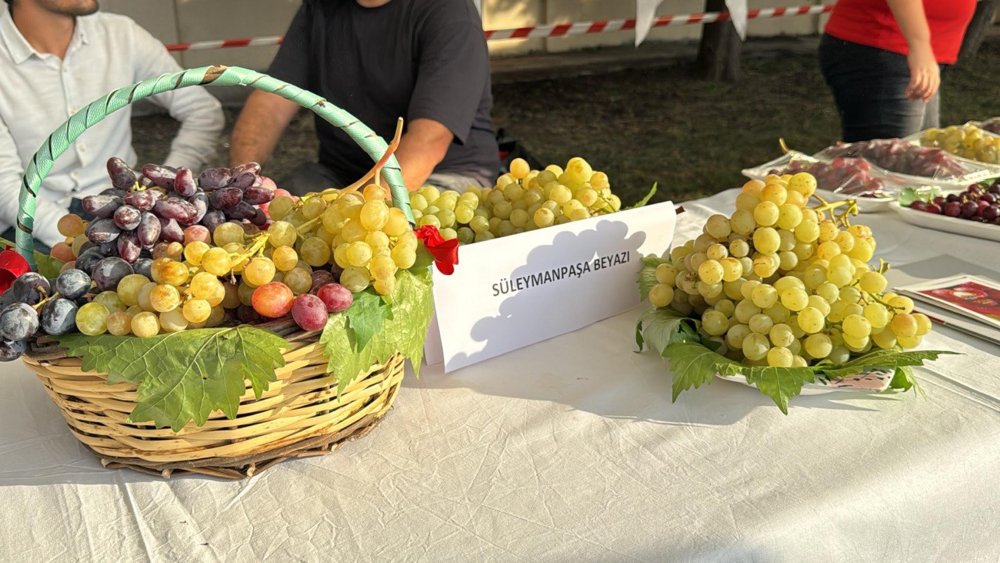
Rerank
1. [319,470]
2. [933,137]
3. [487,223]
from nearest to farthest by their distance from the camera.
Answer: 1. [319,470]
2. [487,223]
3. [933,137]

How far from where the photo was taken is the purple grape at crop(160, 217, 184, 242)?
0.92 m

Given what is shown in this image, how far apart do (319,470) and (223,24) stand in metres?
7.37

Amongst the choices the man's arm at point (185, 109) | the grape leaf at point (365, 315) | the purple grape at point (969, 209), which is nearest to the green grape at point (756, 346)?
the grape leaf at point (365, 315)

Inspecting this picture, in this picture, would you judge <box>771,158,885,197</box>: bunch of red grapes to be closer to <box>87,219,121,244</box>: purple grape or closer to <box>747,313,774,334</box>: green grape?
<box>747,313,774,334</box>: green grape

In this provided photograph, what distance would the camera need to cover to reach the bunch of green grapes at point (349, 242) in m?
0.93

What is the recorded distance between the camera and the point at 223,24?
24.7 ft

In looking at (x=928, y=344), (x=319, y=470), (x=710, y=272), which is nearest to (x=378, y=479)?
(x=319, y=470)

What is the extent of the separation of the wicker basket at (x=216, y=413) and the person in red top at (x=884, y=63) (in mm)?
2213

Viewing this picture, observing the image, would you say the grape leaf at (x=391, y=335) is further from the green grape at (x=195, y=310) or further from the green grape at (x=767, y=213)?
the green grape at (x=767, y=213)

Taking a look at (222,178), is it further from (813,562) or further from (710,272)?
(813,562)

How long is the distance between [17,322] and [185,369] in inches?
6.7

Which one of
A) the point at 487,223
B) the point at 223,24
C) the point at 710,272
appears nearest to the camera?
the point at 710,272

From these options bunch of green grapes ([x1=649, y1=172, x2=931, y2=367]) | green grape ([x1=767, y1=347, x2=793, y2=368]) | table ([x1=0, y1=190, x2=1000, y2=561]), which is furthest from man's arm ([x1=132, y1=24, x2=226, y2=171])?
green grape ([x1=767, y1=347, x2=793, y2=368])

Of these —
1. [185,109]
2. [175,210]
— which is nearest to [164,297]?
[175,210]
